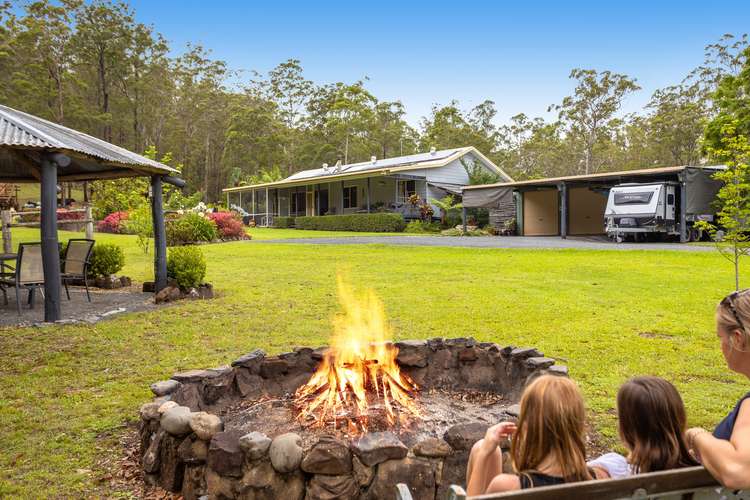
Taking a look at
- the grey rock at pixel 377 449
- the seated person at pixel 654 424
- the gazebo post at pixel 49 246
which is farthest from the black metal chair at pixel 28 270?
the seated person at pixel 654 424

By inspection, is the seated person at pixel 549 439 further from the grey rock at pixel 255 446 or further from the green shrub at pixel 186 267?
the green shrub at pixel 186 267

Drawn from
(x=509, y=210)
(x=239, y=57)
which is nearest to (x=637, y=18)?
(x=509, y=210)

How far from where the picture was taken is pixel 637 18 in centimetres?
2880

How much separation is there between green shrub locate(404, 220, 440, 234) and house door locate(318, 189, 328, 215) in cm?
1068

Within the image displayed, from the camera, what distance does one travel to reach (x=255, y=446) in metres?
3.01

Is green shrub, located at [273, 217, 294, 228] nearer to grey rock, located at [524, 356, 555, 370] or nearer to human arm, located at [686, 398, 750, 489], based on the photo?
grey rock, located at [524, 356, 555, 370]

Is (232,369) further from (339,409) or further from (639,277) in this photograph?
(639,277)

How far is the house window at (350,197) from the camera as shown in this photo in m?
36.7

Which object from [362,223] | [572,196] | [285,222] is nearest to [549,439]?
[362,223]

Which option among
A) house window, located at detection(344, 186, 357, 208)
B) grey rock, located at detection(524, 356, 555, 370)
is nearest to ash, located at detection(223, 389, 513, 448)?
grey rock, located at detection(524, 356, 555, 370)

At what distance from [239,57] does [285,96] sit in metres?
7.09

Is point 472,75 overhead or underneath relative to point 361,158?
overhead

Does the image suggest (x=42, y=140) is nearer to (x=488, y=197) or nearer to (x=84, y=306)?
(x=84, y=306)

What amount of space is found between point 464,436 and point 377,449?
0.52 m
